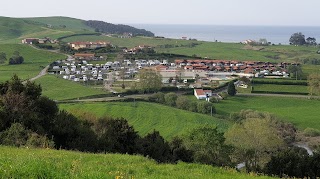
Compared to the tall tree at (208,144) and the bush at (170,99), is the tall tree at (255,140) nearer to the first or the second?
the tall tree at (208,144)

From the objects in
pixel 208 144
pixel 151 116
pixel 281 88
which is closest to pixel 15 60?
pixel 151 116

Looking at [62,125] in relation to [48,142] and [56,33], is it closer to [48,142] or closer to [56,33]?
[48,142]

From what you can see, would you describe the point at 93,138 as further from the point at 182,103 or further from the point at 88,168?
the point at 182,103

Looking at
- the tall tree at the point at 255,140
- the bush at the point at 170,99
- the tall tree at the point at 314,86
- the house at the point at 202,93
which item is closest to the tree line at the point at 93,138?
the tall tree at the point at 255,140

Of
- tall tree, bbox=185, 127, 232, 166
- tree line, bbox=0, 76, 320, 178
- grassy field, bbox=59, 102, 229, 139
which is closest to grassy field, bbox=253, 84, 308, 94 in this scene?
grassy field, bbox=59, 102, 229, 139

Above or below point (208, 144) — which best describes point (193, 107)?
below

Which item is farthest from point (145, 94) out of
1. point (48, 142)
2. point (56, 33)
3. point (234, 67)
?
point (56, 33)

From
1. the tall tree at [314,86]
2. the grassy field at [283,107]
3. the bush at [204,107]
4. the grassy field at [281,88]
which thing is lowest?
the grassy field at [283,107]
